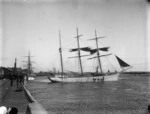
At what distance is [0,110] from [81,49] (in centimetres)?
5036

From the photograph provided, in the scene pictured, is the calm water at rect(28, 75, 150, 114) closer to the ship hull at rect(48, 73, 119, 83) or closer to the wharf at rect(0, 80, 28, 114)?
the wharf at rect(0, 80, 28, 114)

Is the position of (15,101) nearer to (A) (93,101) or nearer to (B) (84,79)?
(A) (93,101)

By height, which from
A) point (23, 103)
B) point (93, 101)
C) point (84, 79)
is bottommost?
point (93, 101)

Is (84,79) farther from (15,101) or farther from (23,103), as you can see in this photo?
(23,103)

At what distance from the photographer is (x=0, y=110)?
8.77ft

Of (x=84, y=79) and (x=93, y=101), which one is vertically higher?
(x=84, y=79)

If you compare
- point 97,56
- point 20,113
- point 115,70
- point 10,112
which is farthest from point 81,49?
point 10,112

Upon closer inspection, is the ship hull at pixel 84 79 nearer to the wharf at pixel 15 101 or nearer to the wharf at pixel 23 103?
the wharf at pixel 15 101

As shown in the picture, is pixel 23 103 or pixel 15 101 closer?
pixel 23 103

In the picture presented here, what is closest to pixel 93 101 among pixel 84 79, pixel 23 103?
pixel 23 103

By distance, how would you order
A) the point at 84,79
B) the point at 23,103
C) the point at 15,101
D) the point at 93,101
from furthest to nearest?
the point at 84,79 < the point at 93,101 < the point at 15,101 < the point at 23,103

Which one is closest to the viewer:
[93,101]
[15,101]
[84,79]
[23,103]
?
[23,103]

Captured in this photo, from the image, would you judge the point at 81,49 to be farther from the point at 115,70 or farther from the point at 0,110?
the point at 0,110

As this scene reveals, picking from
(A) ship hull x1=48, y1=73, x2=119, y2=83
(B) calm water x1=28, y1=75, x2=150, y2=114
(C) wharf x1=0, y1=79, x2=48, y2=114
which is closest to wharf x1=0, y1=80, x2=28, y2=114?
(C) wharf x1=0, y1=79, x2=48, y2=114
